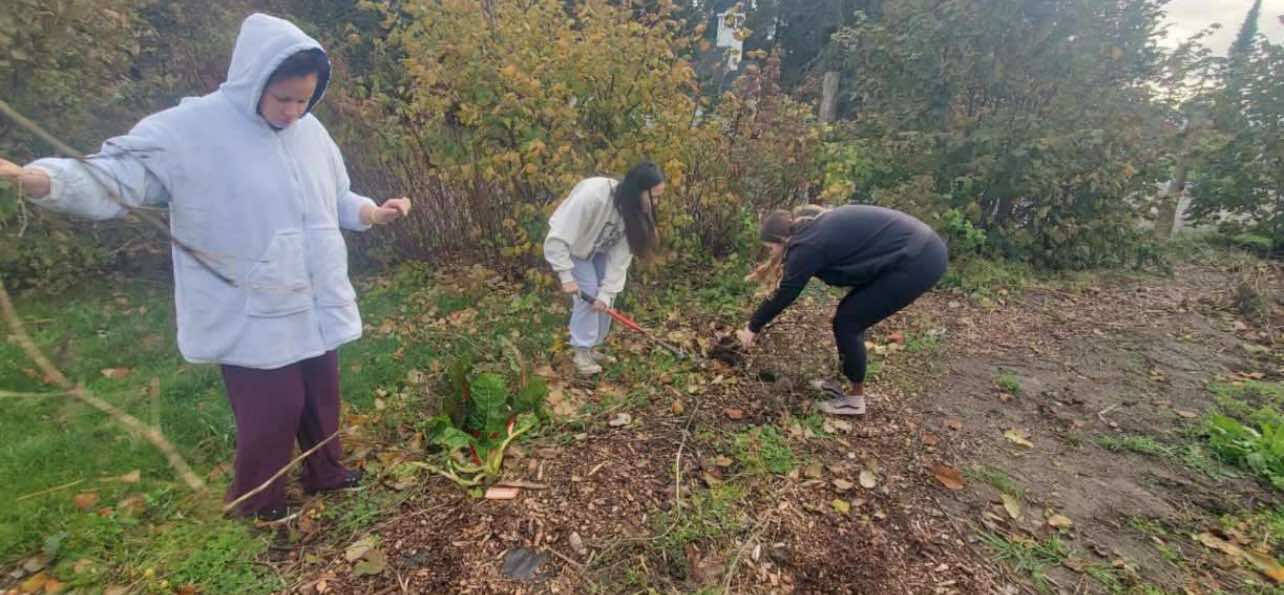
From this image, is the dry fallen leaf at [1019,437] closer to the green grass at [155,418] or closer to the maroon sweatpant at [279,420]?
the green grass at [155,418]

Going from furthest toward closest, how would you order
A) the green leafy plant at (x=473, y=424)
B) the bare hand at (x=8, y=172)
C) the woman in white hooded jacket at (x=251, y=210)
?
1. the green leafy plant at (x=473, y=424)
2. the woman in white hooded jacket at (x=251, y=210)
3. the bare hand at (x=8, y=172)

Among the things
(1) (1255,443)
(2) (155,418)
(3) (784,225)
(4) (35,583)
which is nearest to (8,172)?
(2) (155,418)

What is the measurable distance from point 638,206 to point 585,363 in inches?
45.4

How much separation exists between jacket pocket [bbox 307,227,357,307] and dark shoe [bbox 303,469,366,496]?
945 mm

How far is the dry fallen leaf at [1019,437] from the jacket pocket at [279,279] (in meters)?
3.60

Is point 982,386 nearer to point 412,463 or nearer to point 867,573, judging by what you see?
point 867,573

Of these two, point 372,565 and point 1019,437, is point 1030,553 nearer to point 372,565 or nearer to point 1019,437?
point 1019,437

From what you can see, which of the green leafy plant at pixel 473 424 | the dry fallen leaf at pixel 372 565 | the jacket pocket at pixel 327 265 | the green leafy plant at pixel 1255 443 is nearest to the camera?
the jacket pocket at pixel 327 265

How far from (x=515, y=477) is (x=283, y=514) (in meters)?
0.96

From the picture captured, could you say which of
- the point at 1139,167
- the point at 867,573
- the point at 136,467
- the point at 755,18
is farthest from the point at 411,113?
the point at 755,18

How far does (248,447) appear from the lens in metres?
2.29

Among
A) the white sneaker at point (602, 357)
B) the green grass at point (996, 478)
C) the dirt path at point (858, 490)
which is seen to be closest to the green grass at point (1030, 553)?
the dirt path at point (858, 490)

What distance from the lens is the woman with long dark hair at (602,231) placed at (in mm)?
3449

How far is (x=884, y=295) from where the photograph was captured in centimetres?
318
